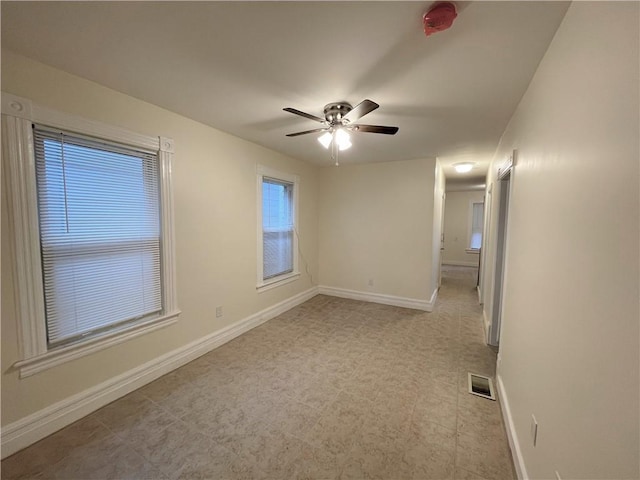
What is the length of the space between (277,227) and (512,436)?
3.34m

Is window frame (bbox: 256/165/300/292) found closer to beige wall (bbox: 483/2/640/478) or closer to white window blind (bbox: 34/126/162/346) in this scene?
white window blind (bbox: 34/126/162/346)

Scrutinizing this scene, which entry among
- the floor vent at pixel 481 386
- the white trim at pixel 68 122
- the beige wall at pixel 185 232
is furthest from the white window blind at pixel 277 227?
the floor vent at pixel 481 386

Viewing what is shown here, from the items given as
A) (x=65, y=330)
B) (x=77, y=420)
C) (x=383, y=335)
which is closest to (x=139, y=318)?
(x=65, y=330)

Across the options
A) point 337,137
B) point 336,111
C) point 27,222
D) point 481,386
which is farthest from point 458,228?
point 27,222

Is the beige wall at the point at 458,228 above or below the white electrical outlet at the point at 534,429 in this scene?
above

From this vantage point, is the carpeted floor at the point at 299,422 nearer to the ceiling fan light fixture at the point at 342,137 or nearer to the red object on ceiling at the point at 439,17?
the ceiling fan light fixture at the point at 342,137

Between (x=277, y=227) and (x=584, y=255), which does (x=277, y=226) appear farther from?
(x=584, y=255)

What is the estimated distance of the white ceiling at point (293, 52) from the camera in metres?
1.26

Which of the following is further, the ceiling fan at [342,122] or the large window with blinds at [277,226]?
the large window with blinds at [277,226]

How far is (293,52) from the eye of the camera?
1.56 m

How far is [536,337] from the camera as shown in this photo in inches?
55.7

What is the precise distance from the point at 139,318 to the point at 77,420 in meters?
0.75

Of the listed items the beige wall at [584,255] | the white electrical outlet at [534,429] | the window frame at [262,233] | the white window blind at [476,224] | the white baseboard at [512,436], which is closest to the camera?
the beige wall at [584,255]

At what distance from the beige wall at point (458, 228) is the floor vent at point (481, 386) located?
6.73m
